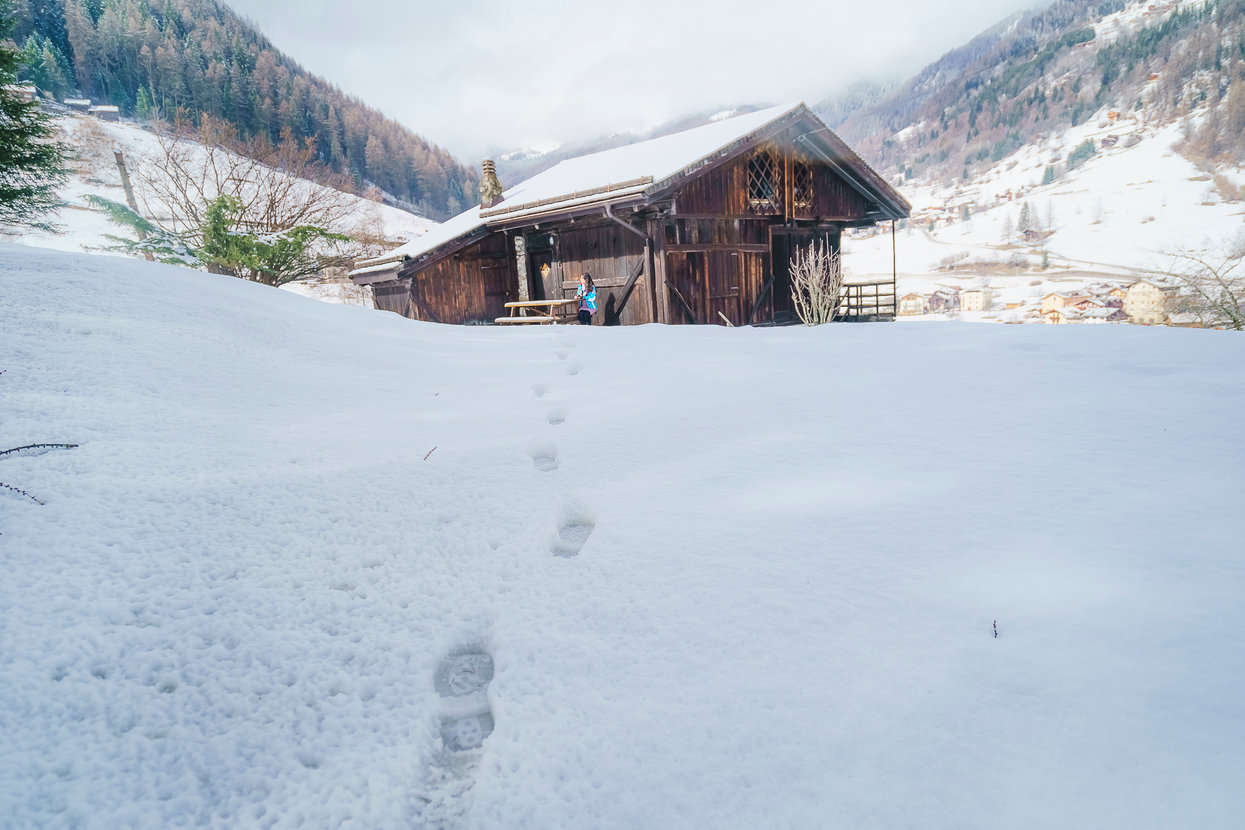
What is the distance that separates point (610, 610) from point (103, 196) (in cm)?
4437

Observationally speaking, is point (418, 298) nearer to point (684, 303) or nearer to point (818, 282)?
point (684, 303)

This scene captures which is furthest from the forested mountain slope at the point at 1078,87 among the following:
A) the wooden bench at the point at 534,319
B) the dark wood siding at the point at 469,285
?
the wooden bench at the point at 534,319

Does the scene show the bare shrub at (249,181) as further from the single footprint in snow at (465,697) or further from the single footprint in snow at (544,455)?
the single footprint in snow at (465,697)

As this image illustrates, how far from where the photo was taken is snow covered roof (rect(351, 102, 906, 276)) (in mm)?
9686

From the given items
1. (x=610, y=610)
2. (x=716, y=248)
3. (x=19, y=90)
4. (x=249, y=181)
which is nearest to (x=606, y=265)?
(x=716, y=248)

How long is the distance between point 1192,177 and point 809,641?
90.4 m

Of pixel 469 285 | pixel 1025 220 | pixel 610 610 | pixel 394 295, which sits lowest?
pixel 610 610

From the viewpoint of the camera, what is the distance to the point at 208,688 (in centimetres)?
117

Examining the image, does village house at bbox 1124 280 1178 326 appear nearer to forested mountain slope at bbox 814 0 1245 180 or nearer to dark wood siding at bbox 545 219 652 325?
dark wood siding at bbox 545 219 652 325

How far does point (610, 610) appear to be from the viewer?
1529 mm

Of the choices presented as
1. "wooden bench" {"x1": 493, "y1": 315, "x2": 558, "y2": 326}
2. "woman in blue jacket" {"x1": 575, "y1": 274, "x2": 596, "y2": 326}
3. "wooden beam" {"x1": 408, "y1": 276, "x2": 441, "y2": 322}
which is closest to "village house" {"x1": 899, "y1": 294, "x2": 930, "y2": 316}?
"woman in blue jacket" {"x1": 575, "y1": 274, "x2": 596, "y2": 326}

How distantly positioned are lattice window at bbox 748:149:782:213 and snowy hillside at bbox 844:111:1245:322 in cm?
1949

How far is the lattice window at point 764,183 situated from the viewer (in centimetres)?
1120

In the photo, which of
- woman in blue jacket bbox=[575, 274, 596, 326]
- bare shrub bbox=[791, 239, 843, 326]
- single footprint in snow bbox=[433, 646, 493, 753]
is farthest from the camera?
woman in blue jacket bbox=[575, 274, 596, 326]
